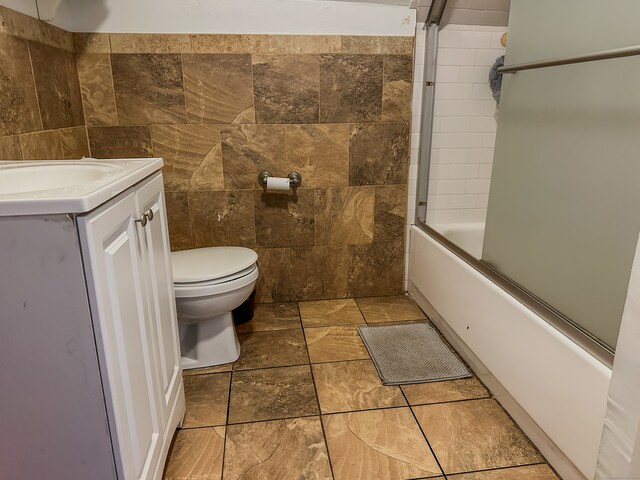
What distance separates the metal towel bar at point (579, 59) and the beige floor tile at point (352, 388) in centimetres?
122

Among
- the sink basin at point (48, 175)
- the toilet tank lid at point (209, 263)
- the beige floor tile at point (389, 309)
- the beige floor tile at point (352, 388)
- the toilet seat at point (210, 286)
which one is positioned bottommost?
the beige floor tile at point (352, 388)

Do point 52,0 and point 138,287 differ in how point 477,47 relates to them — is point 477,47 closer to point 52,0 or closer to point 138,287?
point 52,0

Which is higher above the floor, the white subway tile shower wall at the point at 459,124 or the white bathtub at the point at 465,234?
the white subway tile shower wall at the point at 459,124

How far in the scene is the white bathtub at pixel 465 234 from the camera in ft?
6.36

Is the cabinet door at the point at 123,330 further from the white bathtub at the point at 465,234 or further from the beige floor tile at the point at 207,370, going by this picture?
the white bathtub at the point at 465,234

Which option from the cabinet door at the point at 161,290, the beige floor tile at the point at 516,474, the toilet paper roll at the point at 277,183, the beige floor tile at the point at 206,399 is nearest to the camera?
the cabinet door at the point at 161,290

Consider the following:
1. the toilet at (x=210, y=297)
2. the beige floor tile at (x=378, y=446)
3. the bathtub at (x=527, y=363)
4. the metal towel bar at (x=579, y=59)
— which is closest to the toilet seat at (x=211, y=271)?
the toilet at (x=210, y=297)

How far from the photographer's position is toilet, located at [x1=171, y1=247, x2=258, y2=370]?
5.46 feet

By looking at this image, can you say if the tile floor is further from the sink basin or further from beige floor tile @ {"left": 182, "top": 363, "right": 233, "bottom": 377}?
the sink basin

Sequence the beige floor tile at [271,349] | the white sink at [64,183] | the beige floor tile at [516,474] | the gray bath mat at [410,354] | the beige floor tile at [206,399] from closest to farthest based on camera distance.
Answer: the white sink at [64,183] < the beige floor tile at [516,474] < the beige floor tile at [206,399] < the gray bath mat at [410,354] < the beige floor tile at [271,349]

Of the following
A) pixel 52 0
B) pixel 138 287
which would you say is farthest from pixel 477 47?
pixel 138 287

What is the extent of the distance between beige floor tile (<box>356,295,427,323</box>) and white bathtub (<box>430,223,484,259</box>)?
0.44 m

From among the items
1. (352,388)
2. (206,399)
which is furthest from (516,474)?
(206,399)

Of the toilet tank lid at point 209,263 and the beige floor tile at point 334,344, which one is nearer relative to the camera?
the toilet tank lid at point 209,263
